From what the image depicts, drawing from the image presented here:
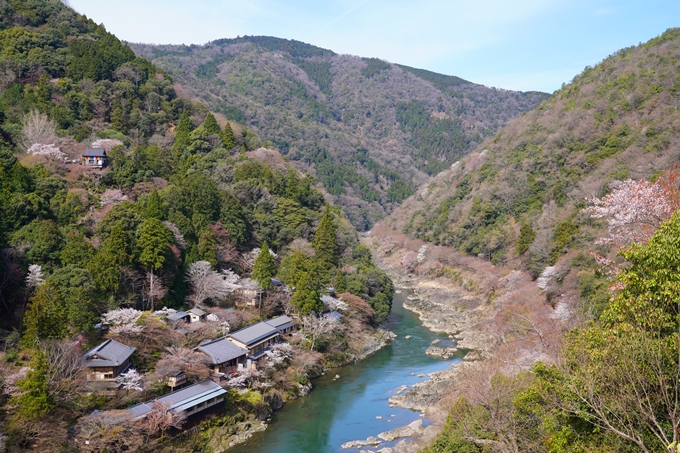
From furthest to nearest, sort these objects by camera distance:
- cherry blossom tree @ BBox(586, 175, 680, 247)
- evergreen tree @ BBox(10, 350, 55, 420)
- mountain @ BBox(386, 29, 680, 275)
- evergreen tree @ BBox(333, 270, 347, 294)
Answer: evergreen tree @ BBox(333, 270, 347, 294), mountain @ BBox(386, 29, 680, 275), evergreen tree @ BBox(10, 350, 55, 420), cherry blossom tree @ BBox(586, 175, 680, 247)

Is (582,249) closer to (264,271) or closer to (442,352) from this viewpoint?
(442,352)

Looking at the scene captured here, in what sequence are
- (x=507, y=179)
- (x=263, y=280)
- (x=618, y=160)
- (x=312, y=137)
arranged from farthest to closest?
(x=312, y=137) < (x=507, y=179) < (x=618, y=160) < (x=263, y=280)

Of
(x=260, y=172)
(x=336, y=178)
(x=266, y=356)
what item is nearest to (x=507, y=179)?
(x=260, y=172)

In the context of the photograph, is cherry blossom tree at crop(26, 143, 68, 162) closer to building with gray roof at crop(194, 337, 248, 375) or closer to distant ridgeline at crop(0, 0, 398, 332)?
distant ridgeline at crop(0, 0, 398, 332)

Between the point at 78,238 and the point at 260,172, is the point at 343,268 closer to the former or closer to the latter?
the point at 260,172

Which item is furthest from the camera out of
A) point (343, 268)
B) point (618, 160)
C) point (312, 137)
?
point (312, 137)

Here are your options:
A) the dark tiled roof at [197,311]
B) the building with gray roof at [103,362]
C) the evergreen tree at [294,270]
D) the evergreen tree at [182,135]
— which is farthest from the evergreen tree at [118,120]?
the building with gray roof at [103,362]

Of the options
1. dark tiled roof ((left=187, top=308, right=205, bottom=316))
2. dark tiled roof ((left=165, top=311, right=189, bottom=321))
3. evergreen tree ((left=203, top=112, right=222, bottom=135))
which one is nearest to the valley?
dark tiled roof ((left=165, top=311, right=189, bottom=321))
